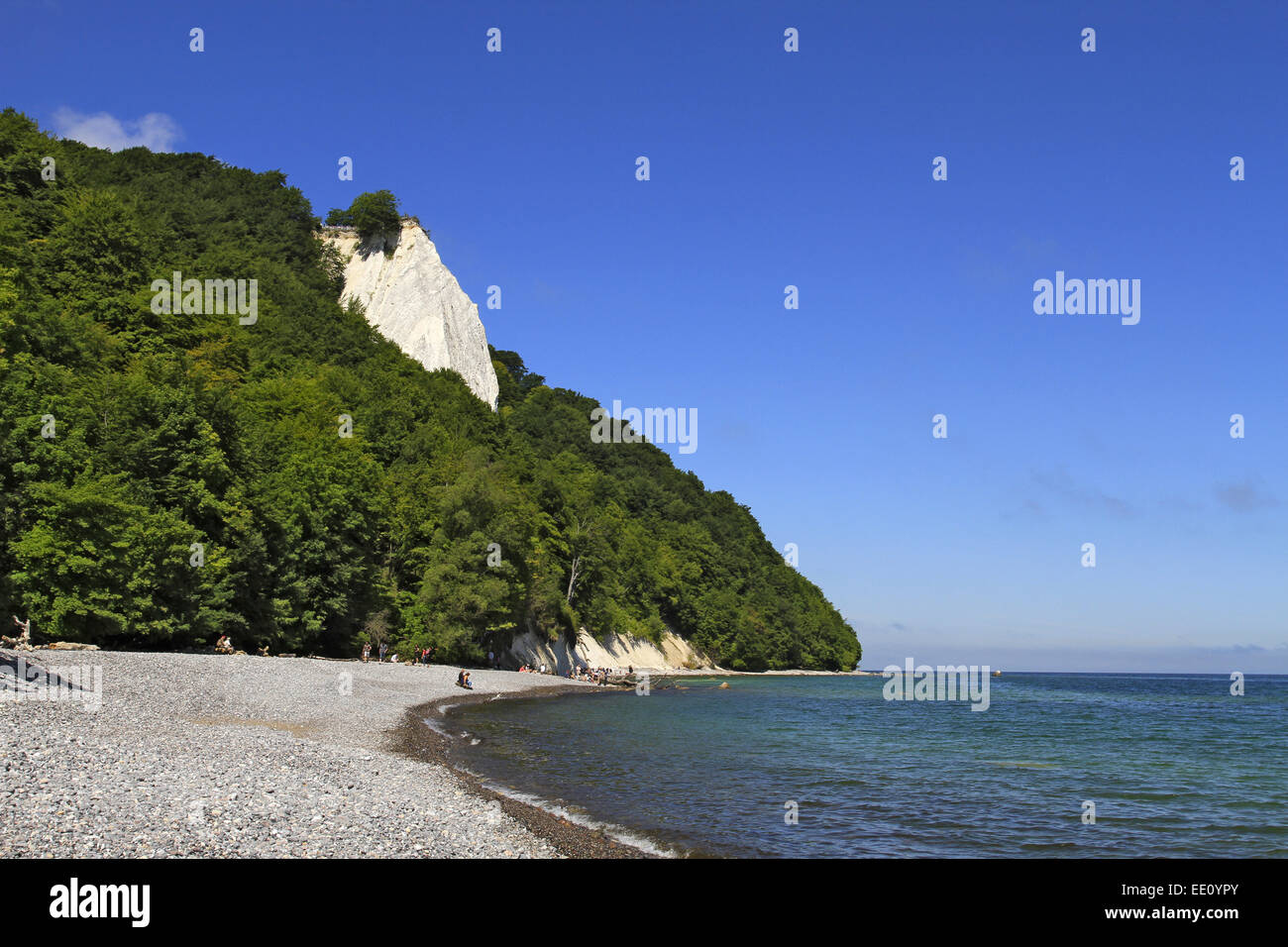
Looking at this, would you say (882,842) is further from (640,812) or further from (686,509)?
(686,509)

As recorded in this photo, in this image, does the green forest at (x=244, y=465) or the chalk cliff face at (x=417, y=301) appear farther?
the chalk cliff face at (x=417, y=301)

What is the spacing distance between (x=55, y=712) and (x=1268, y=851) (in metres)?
25.6

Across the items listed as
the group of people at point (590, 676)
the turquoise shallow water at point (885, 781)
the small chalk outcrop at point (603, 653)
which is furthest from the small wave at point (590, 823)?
the group of people at point (590, 676)

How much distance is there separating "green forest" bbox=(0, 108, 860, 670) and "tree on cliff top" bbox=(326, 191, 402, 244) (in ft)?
18.5

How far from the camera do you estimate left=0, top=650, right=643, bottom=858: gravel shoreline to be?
1034 cm

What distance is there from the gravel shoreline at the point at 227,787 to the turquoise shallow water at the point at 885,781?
9.71 feet

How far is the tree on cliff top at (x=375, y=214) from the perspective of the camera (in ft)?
348

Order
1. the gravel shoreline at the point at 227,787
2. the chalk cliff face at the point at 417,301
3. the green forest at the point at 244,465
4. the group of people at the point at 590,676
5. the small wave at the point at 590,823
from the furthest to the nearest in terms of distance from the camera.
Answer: the chalk cliff face at the point at 417,301 < the group of people at the point at 590,676 < the green forest at the point at 244,465 < the small wave at the point at 590,823 < the gravel shoreline at the point at 227,787

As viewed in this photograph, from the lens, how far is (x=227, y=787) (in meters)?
13.4

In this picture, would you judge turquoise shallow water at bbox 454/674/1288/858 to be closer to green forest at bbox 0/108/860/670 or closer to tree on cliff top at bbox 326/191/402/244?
green forest at bbox 0/108/860/670

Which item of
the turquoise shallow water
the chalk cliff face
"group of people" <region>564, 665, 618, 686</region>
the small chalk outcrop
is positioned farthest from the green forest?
the turquoise shallow water

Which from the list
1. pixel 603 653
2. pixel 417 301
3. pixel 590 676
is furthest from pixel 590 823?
pixel 417 301

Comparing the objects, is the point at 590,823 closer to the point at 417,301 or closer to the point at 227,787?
the point at 227,787

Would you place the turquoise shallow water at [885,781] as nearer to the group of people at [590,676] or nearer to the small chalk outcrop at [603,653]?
the group of people at [590,676]
